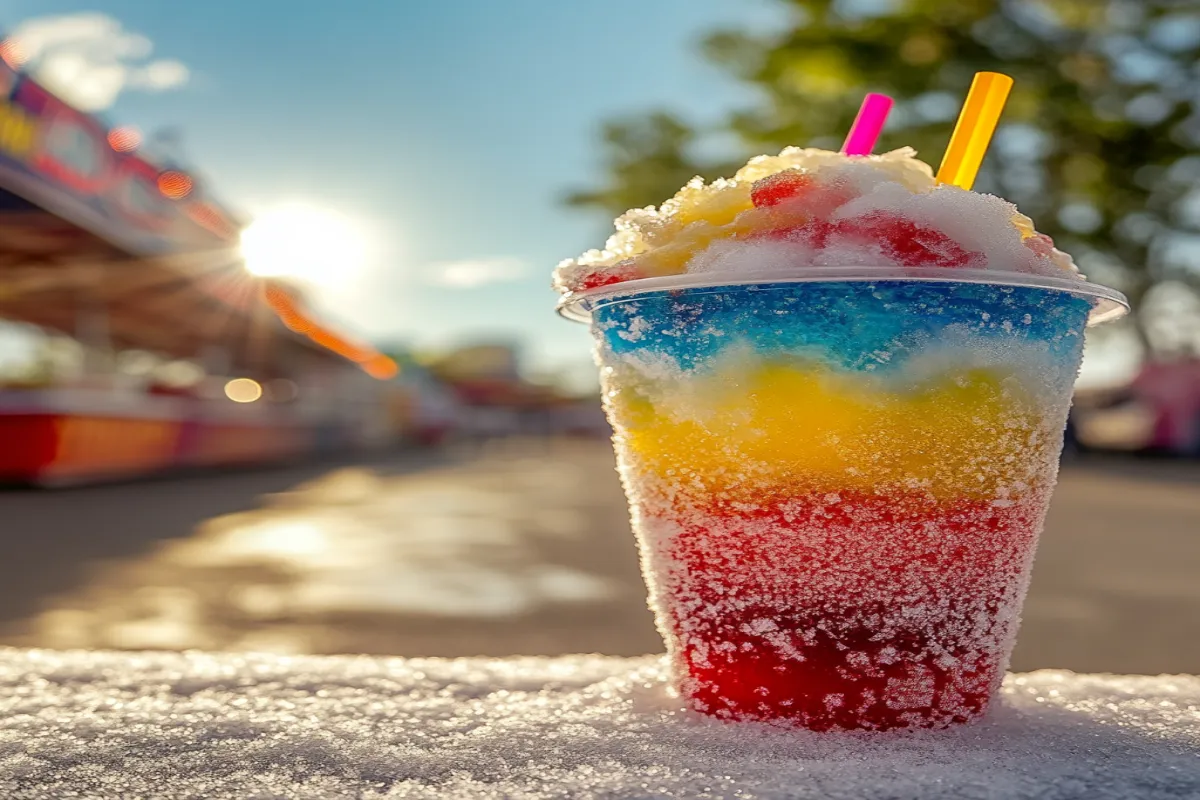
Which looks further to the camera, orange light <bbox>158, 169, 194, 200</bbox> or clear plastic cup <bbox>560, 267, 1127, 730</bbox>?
orange light <bbox>158, 169, 194, 200</bbox>

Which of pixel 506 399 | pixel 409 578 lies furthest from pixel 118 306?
pixel 506 399

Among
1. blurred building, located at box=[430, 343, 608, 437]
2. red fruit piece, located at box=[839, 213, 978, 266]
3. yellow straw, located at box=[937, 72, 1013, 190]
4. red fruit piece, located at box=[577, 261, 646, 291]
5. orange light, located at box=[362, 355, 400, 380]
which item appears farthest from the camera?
blurred building, located at box=[430, 343, 608, 437]

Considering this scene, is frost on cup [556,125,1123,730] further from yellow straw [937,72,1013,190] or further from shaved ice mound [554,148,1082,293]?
yellow straw [937,72,1013,190]

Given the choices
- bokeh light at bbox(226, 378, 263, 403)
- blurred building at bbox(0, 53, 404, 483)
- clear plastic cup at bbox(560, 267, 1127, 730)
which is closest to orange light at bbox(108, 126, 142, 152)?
blurred building at bbox(0, 53, 404, 483)

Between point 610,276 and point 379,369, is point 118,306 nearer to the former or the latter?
point 610,276

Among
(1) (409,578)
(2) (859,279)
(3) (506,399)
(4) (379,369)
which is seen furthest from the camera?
(3) (506,399)

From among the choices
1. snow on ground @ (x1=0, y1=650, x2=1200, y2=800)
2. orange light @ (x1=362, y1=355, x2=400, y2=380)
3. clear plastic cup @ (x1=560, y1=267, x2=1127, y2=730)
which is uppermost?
orange light @ (x1=362, y1=355, x2=400, y2=380)

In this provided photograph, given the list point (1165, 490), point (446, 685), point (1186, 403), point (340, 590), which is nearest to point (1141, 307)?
point (1186, 403)
